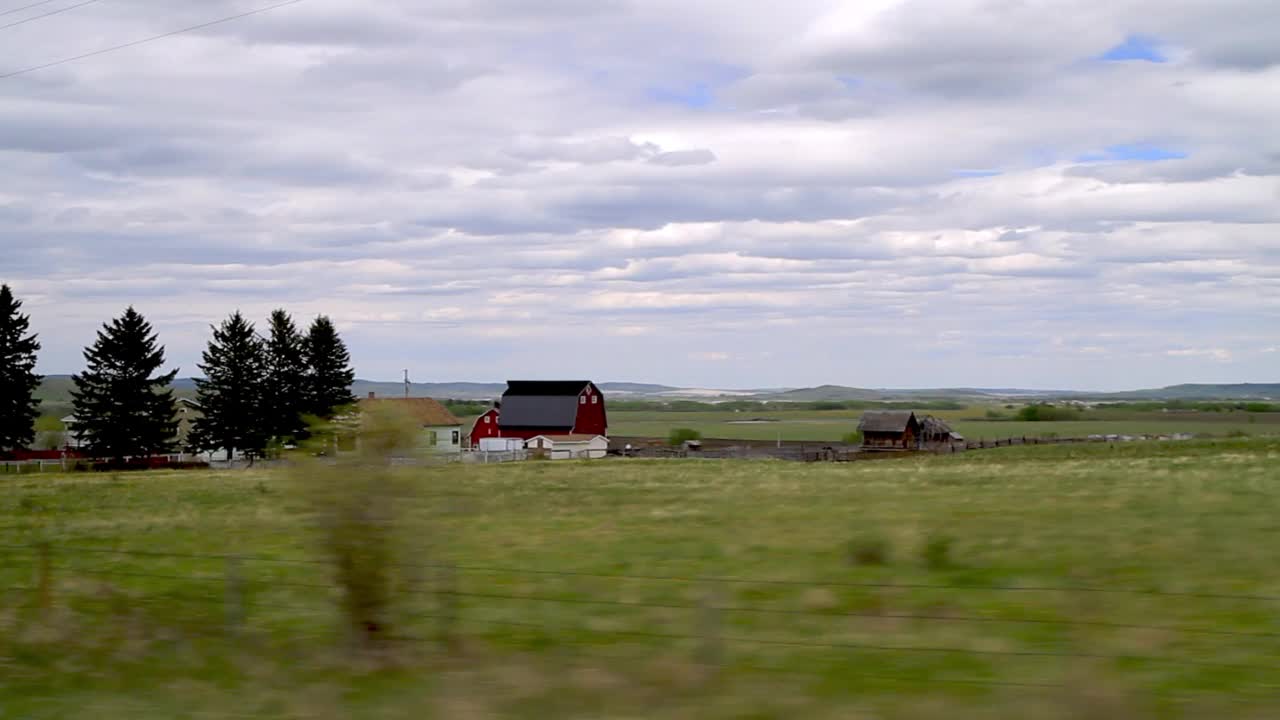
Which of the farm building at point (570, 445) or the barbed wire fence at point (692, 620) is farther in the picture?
the farm building at point (570, 445)

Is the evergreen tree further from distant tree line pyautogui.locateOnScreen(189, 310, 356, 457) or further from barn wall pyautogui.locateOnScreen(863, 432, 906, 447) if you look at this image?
barn wall pyautogui.locateOnScreen(863, 432, 906, 447)

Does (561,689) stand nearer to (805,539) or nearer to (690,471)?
(805,539)


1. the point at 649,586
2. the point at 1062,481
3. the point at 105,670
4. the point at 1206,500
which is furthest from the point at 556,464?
the point at 105,670

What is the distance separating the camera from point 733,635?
13148 millimetres

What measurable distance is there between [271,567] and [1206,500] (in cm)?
1787

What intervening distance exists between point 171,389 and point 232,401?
6.15m

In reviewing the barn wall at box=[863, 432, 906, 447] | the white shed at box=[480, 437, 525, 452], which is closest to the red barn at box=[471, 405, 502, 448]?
the white shed at box=[480, 437, 525, 452]

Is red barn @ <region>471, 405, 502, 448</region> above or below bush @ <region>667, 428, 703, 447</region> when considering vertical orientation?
above

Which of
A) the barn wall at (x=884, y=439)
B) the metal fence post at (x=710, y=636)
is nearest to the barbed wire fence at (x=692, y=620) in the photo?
the metal fence post at (x=710, y=636)

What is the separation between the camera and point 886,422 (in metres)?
90.5

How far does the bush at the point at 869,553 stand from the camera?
717 inches

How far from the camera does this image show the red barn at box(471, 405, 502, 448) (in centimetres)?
9738

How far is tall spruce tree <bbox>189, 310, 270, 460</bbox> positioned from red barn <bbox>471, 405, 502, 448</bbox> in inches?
806

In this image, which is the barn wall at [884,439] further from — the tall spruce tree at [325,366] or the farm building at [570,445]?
the tall spruce tree at [325,366]
